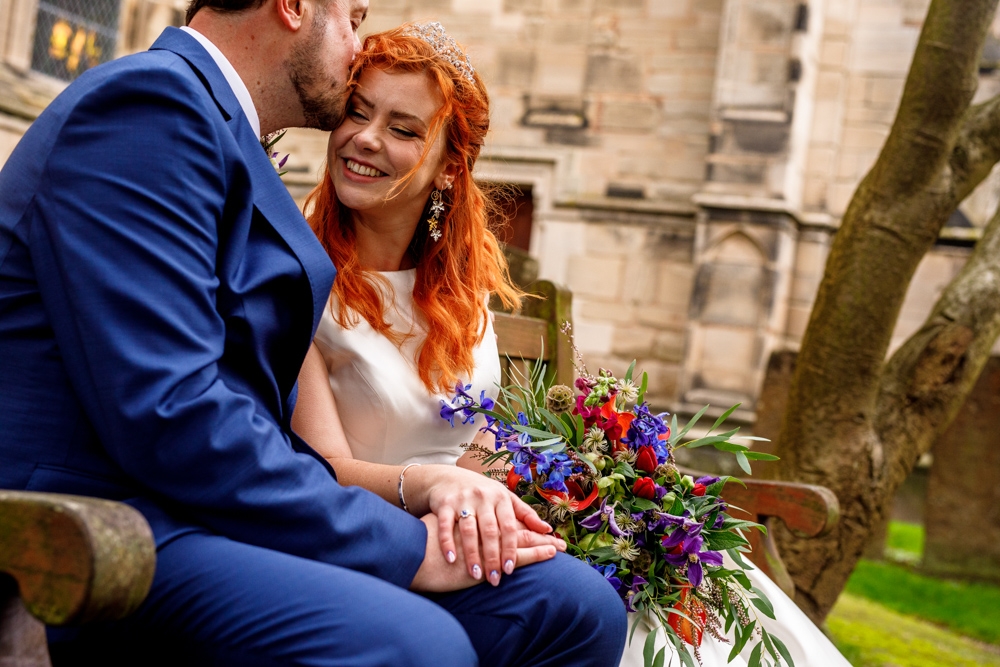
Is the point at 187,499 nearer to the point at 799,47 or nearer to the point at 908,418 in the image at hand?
the point at 908,418

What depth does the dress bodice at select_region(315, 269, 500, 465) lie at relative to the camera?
8.20 ft

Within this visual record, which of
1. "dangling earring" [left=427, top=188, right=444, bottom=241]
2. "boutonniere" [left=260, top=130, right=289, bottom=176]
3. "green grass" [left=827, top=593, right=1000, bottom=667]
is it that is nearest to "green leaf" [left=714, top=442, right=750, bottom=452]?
"dangling earring" [left=427, top=188, right=444, bottom=241]

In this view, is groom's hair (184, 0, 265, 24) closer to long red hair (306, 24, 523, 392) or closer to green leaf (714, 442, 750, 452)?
long red hair (306, 24, 523, 392)

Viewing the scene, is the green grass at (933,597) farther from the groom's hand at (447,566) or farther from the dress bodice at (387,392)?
the groom's hand at (447,566)


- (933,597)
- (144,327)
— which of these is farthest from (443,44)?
(933,597)

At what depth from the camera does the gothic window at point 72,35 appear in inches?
397

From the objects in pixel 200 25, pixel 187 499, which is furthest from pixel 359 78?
pixel 187 499

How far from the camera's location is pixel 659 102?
10.7 meters

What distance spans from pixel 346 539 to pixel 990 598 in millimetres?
7231

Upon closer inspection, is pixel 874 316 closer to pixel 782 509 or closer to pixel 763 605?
pixel 782 509

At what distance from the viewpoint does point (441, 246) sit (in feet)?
9.12

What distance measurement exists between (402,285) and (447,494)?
36.2 inches

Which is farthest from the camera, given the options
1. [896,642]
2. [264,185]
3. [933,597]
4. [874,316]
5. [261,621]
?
[933,597]

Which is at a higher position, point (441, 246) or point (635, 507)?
point (441, 246)
